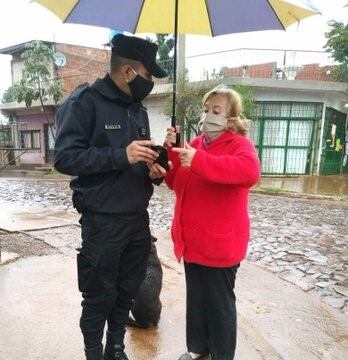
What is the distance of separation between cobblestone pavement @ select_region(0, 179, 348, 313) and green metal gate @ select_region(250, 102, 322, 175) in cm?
497

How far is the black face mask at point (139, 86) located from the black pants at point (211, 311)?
111 cm

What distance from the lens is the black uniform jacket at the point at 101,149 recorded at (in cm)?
218

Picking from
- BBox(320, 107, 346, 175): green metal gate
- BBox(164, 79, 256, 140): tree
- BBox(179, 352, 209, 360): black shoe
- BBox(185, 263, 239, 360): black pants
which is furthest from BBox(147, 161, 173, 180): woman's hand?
BBox(320, 107, 346, 175): green metal gate

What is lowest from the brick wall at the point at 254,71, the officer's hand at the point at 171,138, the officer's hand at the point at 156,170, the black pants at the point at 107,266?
the black pants at the point at 107,266

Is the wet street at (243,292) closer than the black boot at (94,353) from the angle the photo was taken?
No

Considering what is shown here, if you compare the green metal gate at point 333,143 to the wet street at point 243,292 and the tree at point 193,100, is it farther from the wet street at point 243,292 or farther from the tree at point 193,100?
the wet street at point 243,292

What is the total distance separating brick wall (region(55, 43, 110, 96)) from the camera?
2241 centimetres

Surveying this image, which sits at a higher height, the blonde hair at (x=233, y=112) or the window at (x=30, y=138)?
the blonde hair at (x=233, y=112)

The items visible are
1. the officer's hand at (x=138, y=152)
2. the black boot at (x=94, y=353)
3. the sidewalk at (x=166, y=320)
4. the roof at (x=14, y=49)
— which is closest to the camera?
the officer's hand at (x=138, y=152)

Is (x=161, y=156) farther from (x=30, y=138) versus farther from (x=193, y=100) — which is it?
(x=30, y=138)

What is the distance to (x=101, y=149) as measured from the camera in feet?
7.32

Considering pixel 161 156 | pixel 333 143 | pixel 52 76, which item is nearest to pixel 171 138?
pixel 161 156

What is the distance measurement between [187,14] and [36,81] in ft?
59.6

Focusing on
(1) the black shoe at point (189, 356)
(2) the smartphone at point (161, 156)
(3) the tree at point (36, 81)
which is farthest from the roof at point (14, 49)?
(1) the black shoe at point (189, 356)
